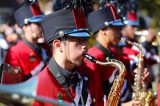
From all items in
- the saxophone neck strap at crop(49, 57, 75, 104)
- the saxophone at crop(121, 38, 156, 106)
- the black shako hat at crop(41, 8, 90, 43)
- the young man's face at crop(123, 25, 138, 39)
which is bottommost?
the saxophone at crop(121, 38, 156, 106)

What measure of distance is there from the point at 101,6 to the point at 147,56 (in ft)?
10.1

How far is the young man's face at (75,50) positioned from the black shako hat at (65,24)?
0.06 meters

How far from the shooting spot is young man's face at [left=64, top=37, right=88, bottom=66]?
548 centimetres

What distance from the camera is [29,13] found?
9.15 m

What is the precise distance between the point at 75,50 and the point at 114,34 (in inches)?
93.4

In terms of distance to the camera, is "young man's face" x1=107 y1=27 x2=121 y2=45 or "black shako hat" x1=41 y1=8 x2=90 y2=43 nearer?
"black shako hat" x1=41 y1=8 x2=90 y2=43

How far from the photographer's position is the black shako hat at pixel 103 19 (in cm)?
774

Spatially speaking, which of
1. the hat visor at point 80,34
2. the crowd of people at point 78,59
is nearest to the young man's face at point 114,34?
the crowd of people at point 78,59

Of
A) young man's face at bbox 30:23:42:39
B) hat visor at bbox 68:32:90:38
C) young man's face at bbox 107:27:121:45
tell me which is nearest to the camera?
hat visor at bbox 68:32:90:38

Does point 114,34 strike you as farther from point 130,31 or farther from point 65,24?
point 130,31

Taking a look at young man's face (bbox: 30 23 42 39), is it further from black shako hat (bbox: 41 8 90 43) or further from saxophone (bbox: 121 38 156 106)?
black shako hat (bbox: 41 8 90 43)

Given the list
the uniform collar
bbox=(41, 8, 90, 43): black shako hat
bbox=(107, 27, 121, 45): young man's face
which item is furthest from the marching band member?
the uniform collar

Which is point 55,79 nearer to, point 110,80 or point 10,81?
point 10,81

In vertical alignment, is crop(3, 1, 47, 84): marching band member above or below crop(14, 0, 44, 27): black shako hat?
below
